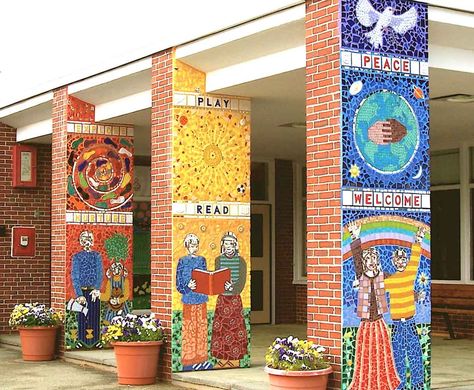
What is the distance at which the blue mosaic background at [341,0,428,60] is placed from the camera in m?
9.08

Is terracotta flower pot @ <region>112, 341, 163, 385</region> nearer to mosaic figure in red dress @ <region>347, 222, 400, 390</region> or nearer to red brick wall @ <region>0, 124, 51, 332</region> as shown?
mosaic figure in red dress @ <region>347, 222, 400, 390</region>

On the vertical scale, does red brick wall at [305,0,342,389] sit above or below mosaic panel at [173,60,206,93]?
below

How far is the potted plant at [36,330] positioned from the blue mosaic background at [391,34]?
695 centimetres

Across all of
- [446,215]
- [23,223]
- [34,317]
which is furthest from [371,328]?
[23,223]

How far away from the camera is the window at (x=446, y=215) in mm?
16500

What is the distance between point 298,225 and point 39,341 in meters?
6.83

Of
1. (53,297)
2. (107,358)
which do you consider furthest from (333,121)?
(53,297)

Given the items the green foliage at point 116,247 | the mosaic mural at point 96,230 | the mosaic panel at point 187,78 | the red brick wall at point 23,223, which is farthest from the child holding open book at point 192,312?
the red brick wall at point 23,223

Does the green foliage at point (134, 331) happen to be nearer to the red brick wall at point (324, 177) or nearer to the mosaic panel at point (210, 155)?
the mosaic panel at point (210, 155)

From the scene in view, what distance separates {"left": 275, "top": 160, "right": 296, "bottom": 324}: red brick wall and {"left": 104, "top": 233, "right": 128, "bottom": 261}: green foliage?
5395mm

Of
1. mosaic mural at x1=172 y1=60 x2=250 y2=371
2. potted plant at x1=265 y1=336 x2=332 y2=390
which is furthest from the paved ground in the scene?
potted plant at x1=265 y1=336 x2=332 y2=390

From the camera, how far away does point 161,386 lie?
Result: 37.5 feet

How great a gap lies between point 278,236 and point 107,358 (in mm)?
6868

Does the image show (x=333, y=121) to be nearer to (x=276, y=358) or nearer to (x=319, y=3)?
(x=319, y=3)
